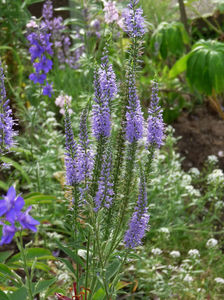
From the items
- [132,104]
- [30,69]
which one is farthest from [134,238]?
[30,69]

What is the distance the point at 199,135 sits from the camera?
4.54 metres

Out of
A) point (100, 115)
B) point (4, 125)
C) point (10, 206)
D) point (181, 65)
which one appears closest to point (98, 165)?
point (100, 115)

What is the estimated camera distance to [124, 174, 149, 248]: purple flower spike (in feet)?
5.26

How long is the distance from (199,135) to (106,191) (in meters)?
3.11

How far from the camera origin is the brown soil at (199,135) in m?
4.24

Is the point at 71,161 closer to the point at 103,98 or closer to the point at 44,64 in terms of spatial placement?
the point at 103,98

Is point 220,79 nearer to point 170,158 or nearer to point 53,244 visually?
point 170,158

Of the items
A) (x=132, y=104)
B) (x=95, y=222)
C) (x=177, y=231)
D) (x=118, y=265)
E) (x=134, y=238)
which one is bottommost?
(x=177, y=231)

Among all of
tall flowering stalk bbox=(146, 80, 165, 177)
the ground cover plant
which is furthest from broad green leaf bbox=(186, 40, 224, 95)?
tall flowering stalk bbox=(146, 80, 165, 177)

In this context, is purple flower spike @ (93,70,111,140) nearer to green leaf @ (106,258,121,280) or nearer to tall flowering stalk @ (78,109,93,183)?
tall flowering stalk @ (78,109,93,183)

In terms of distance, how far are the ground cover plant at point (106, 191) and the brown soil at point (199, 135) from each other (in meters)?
0.18

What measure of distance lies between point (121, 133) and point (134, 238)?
411 mm

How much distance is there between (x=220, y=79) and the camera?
11.2ft

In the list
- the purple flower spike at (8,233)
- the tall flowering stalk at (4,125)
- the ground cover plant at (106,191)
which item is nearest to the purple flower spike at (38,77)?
the ground cover plant at (106,191)
